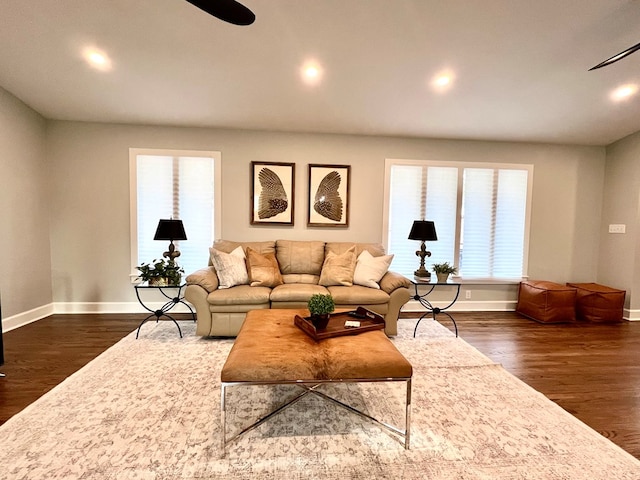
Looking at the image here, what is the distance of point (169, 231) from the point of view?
3605 millimetres

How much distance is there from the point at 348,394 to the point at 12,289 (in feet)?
13.1

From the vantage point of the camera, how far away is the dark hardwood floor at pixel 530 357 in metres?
2.16

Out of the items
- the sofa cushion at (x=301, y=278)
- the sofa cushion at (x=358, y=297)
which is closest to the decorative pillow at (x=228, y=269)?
the sofa cushion at (x=301, y=278)

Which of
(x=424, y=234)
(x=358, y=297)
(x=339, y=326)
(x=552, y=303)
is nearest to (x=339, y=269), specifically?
(x=358, y=297)

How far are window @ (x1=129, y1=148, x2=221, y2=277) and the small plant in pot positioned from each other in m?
2.62

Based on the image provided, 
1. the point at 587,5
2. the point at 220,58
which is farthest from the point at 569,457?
the point at 220,58

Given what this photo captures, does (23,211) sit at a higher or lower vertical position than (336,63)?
lower

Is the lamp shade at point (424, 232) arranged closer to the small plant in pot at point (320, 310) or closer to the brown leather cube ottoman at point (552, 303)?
the brown leather cube ottoman at point (552, 303)

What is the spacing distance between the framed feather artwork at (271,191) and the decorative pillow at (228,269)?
940 millimetres

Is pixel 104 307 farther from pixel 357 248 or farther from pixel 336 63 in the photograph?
pixel 336 63

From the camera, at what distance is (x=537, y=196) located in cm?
470

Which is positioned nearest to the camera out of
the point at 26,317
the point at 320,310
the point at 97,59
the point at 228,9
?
the point at 228,9

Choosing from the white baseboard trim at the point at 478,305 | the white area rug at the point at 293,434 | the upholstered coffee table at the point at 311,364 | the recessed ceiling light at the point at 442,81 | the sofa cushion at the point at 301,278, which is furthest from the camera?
the white baseboard trim at the point at 478,305

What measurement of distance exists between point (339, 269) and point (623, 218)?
14.1 feet
